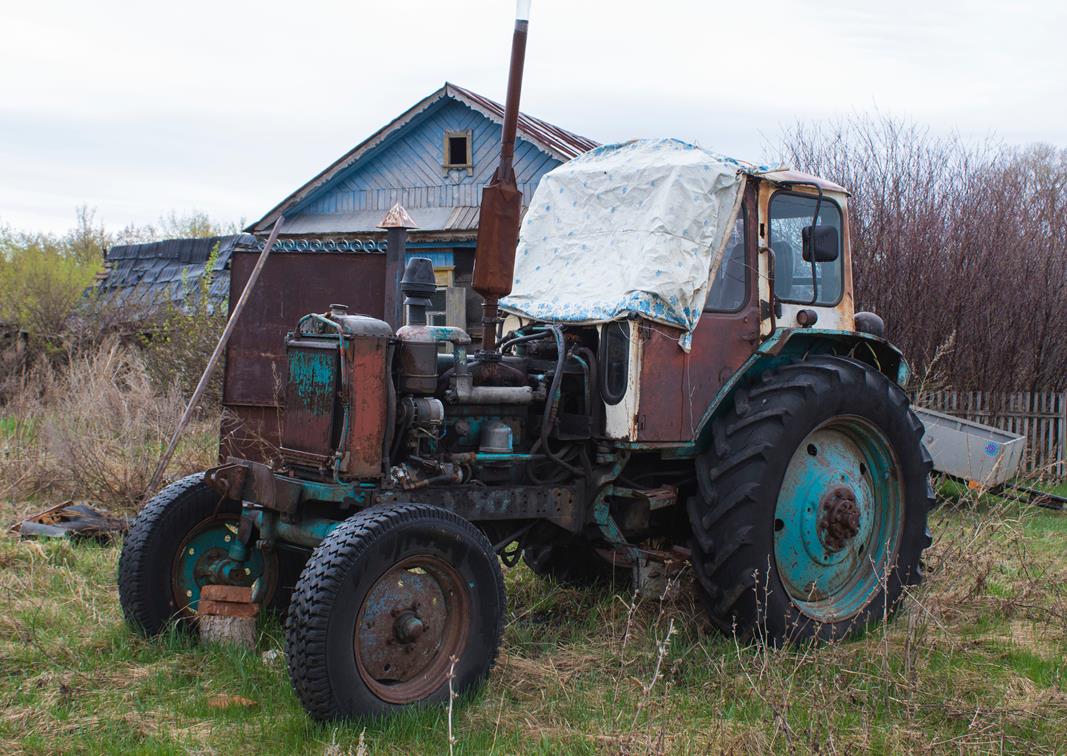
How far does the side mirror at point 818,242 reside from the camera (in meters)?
5.06

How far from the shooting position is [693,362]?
15.9 ft

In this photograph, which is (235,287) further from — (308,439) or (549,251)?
(308,439)

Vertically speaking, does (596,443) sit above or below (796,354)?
below

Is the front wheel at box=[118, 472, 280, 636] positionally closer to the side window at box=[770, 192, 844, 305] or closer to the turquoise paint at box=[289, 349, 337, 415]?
the turquoise paint at box=[289, 349, 337, 415]

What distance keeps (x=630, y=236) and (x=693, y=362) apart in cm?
75

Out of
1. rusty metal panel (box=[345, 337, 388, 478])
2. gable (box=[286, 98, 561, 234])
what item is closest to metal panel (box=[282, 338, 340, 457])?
rusty metal panel (box=[345, 337, 388, 478])

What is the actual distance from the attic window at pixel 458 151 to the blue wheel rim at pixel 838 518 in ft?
37.3

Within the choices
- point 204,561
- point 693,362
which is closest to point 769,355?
point 693,362

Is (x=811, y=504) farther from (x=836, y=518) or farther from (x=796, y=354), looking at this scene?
(x=796, y=354)

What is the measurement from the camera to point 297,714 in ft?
12.4

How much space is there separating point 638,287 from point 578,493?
104 centimetres

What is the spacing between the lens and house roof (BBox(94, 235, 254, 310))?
17.1 metres

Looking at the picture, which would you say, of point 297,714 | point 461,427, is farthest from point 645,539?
point 297,714

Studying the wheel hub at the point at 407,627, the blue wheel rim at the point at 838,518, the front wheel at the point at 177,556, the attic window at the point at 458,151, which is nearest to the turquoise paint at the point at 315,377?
the front wheel at the point at 177,556
